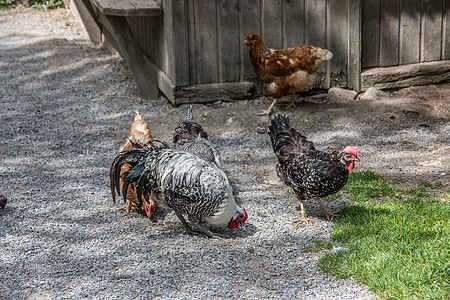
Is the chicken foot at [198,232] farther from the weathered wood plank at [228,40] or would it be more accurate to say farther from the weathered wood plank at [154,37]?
the weathered wood plank at [154,37]

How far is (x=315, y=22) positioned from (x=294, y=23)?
31 centimetres

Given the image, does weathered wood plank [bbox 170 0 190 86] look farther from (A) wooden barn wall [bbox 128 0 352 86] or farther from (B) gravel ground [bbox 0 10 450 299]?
(B) gravel ground [bbox 0 10 450 299]

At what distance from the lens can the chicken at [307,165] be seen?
5172 millimetres

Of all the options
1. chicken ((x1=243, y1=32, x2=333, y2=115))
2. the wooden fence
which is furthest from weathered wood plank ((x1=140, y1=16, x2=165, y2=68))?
chicken ((x1=243, y1=32, x2=333, y2=115))

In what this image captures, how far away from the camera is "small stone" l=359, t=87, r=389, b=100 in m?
8.65

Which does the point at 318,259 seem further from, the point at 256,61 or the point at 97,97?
the point at 97,97

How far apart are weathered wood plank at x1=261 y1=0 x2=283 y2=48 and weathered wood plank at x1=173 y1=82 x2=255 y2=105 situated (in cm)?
70

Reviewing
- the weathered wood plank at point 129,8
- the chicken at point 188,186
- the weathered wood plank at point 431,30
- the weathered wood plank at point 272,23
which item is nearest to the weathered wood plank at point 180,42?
the weathered wood plank at point 129,8

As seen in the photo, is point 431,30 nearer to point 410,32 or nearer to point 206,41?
point 410,32

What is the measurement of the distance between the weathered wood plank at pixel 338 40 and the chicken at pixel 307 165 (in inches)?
125

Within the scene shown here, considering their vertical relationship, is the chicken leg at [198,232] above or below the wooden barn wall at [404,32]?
below

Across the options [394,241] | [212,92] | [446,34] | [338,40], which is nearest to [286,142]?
[394,241]

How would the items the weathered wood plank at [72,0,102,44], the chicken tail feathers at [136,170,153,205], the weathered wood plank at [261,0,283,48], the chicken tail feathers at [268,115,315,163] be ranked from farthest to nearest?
1. the weathered wood plank at [72,0,102,44]
2. the weathered wood plank at [261,0,283,48]
3. the chicken tail feathers at [268,115,315,163]
4. the chicken tail feathers at [136,170,153,205]

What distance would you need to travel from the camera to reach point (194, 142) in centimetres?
612
